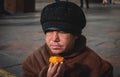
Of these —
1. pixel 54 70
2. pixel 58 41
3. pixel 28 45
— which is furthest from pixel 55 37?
pixel 28 45

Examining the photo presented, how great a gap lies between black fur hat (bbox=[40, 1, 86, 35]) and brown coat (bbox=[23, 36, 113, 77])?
0.63 ft

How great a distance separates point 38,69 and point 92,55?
335 mm

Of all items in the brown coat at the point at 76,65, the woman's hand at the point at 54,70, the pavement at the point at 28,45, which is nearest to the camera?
the woman's hand at the point at 54,70

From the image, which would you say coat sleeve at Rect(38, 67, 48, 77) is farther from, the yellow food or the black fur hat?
the black fur hat

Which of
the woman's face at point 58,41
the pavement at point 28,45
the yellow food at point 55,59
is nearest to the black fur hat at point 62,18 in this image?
the woman's face at point 58,41

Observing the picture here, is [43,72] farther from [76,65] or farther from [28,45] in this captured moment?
[28,45]

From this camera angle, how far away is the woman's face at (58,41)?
1.92 metres

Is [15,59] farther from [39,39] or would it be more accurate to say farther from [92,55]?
[92,55]

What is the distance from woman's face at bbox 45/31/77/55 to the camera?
75.8 inches

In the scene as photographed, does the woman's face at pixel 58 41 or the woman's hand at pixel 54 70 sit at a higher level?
the woman's face at pixel 58 41

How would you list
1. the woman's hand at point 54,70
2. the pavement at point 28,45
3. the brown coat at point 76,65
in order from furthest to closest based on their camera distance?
the pavement at point 28,45, the brown coat at point 76,65, the woman's hand at point 54,70

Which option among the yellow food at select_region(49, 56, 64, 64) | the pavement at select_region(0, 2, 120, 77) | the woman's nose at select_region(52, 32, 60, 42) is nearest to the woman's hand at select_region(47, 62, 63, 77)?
the yellow food at select_region(49, 56, 64, 64)

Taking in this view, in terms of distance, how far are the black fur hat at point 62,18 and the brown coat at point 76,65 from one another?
193 millimetres

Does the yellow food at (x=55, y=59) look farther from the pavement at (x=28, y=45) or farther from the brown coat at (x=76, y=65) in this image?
the pavement at (x=28, y=45)
